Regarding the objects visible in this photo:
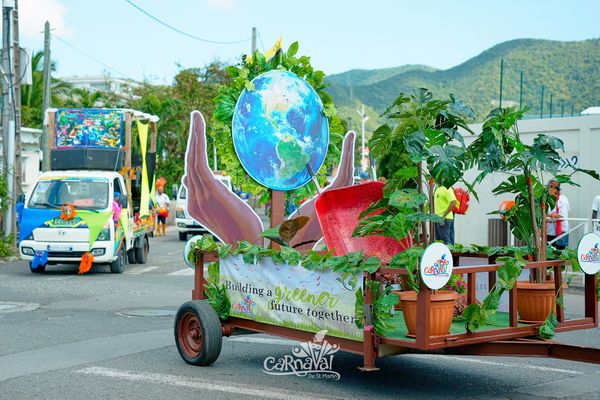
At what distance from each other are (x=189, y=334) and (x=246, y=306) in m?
0.90

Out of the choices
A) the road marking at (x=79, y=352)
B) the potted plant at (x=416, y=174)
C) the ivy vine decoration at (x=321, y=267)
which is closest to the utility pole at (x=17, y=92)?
the road marking at (x=79, y=352)

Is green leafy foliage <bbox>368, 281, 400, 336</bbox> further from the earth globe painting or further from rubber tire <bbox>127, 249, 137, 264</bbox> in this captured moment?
rubber tire <bbox>127, 249, 137, 264</bbox>

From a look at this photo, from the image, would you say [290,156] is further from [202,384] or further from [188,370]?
[202,384]

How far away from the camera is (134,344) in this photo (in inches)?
388

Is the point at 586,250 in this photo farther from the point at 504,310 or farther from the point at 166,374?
the point at 166,374

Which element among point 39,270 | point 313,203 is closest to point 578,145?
point 313,203

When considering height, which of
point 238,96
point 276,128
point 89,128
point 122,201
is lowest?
point 122,201

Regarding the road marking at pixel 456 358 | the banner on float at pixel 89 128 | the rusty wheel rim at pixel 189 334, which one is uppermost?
the banner on float at pixel 89 128

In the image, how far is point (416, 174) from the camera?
7113mm

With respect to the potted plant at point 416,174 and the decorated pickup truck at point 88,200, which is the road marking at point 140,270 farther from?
the potted plant at point 416,174

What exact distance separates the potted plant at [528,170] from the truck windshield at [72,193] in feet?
37.1

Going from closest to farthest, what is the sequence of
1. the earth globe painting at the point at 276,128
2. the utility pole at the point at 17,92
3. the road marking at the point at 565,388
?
the road marking at the point at 565,388, the earth globe painting at the point at 276,128, the utility pole at the point at 17,92

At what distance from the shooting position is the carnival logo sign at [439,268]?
6188 mm

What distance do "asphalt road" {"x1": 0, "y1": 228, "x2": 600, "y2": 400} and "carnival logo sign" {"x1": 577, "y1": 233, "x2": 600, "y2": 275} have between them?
111cm
